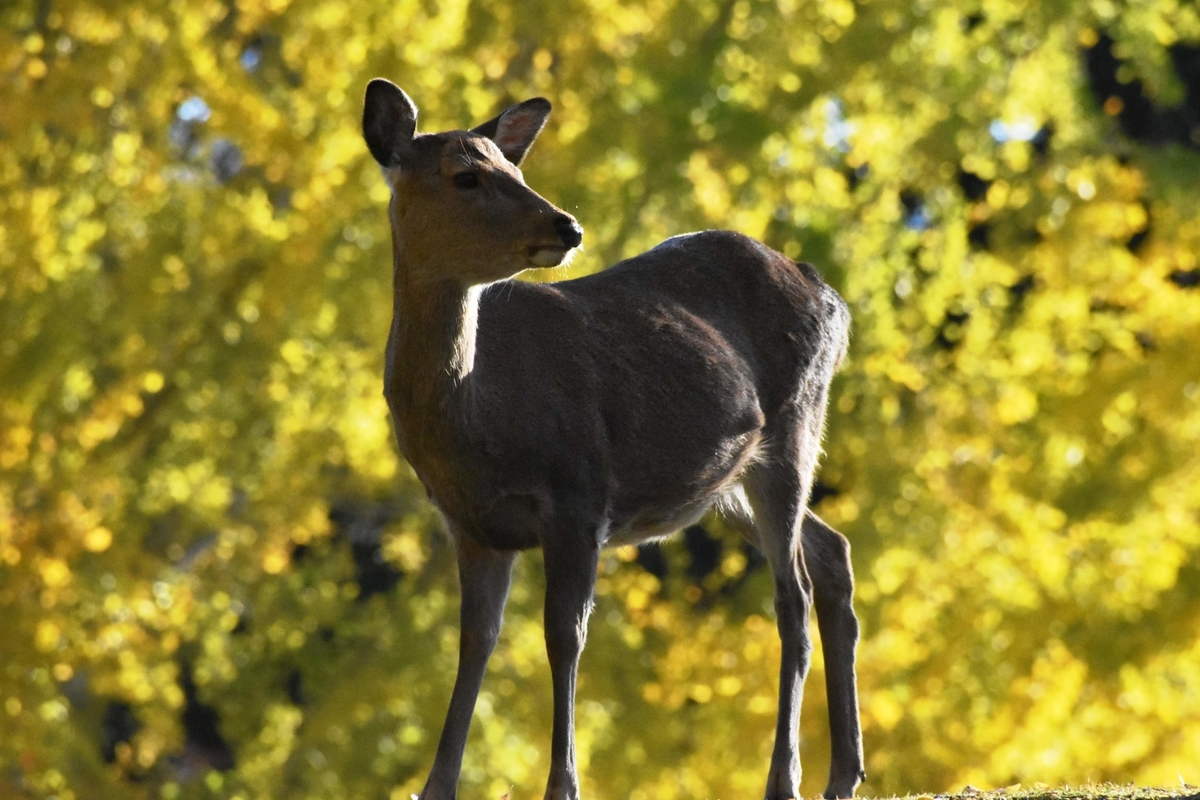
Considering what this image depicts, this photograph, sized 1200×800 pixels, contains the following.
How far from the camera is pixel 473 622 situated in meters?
4.75

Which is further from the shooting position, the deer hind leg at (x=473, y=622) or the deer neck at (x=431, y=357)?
the deer hind leg at (x=473, y=622)

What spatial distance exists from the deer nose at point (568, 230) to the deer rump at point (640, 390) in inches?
18.6

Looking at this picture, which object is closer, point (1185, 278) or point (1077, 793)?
point (1077, 793)

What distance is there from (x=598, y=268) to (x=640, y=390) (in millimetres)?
5552

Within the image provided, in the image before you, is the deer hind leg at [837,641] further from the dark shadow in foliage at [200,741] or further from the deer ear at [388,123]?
the dark shadow in foliage at [200,741]

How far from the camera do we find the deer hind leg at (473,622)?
466 cm

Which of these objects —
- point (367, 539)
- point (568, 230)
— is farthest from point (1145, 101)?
point (568, 230)

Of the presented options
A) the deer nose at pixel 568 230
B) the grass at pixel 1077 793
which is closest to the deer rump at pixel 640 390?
the deer nose at pixel 568 230

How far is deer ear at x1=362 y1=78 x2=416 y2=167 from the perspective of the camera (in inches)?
178

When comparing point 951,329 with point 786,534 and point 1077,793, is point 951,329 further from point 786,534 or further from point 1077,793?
point 1077,793

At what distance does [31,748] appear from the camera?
398 inches

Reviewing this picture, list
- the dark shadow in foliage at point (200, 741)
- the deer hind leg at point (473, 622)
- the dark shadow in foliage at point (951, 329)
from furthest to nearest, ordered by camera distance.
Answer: the dark shadow in foliage at point (200, 741) → the dark shadow in foliage at point (951, 329) → the deer hind leg at point (473, 622)

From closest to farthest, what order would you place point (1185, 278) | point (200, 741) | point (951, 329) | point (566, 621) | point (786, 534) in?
point (566, 621), point (786, 534), point (951, 329), point (1185, 278), point (200, 741)

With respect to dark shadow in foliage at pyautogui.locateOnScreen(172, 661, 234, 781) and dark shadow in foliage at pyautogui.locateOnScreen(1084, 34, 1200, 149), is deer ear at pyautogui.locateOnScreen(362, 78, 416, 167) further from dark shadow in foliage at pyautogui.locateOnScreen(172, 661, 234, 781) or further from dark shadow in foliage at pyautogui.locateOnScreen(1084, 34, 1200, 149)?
dark shadow in foliage at pyautogui.locateOnScreen(172, 661, 234, 781)
